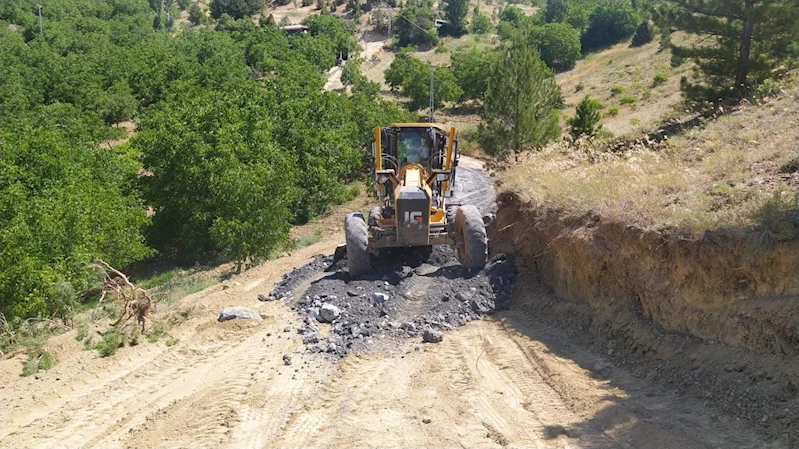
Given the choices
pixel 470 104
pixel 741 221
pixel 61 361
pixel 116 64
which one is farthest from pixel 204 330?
pixel 470 104

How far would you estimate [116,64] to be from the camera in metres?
50.6

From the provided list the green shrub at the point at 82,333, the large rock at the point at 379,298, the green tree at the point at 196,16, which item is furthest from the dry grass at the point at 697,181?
the green tree at the point at 196,16

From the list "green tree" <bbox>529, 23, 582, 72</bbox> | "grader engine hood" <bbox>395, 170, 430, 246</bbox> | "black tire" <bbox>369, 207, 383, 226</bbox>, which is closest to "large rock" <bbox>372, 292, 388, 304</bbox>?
"grader engine hood" <bbox>395, 170, 430, 246</bbox>

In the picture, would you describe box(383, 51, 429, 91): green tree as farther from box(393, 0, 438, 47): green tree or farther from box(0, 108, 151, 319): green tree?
box(0, 108, 151, 319): green tree

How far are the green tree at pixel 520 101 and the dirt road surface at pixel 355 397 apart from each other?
1664 cm

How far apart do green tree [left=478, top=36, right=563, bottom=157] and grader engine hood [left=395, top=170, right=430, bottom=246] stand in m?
13.8

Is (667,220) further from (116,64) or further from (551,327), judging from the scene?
(116,64)

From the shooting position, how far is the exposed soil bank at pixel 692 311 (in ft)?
22.4

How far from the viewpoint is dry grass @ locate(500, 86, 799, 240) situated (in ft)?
27.0

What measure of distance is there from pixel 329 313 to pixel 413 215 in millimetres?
2677

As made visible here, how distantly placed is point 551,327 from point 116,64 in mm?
48227

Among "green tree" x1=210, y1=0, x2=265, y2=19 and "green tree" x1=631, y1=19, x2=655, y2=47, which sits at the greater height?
"green tree" x1=210, y1=0, x2=265, y2=19

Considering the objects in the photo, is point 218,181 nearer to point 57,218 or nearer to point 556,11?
point 57,218

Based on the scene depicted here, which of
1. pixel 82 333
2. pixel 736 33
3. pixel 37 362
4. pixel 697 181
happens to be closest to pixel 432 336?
pixel 697 181
